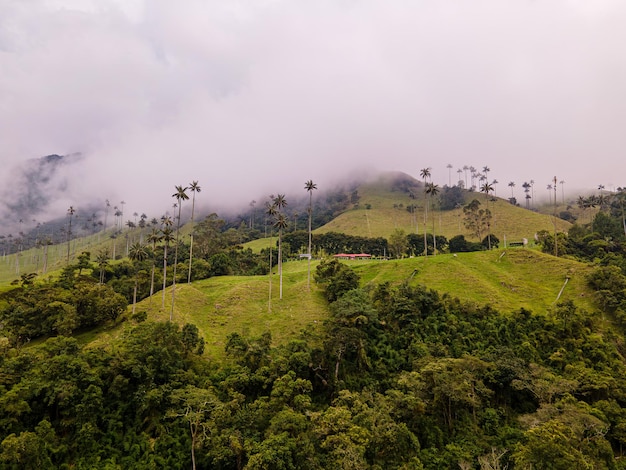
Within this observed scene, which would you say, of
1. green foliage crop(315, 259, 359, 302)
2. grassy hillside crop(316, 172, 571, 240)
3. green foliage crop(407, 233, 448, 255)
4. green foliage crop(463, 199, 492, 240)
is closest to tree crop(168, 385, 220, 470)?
green foliage crop(315, 259, 359, 302)

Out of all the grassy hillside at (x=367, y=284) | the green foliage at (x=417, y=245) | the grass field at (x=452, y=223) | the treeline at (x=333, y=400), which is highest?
the grass field at (x=452, y=223)

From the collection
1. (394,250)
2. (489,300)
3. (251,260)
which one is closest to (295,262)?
(251,260)

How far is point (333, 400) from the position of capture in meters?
42.7

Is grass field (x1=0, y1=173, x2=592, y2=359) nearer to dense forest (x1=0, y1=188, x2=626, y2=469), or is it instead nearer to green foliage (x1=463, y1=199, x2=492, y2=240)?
A: dense forest (x1=0, y1=188, x2=626, y2=469)

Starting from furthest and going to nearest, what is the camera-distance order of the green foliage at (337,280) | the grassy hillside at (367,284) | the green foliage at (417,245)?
the green foliage at (417,245) → the green foliage at (337,280) → the grassy hillside at (367,284)

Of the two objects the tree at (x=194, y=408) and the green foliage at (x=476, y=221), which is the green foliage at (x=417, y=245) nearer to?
the green foliage at (x=476, y=221)

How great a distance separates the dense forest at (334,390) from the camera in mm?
33688

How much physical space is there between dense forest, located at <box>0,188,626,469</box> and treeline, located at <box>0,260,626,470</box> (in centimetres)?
18

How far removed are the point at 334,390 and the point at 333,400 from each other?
15.9 ft

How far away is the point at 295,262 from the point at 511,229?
334 feet

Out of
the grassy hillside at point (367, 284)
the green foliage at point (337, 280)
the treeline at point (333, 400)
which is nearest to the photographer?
the treeline at point (333, 400)

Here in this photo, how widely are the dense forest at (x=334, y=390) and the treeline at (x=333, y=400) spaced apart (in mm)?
178

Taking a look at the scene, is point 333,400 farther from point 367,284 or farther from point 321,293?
point 367,284

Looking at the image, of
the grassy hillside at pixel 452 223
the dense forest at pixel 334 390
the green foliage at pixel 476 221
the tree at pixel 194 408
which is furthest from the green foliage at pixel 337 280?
the green foliage at pixel 476 221
